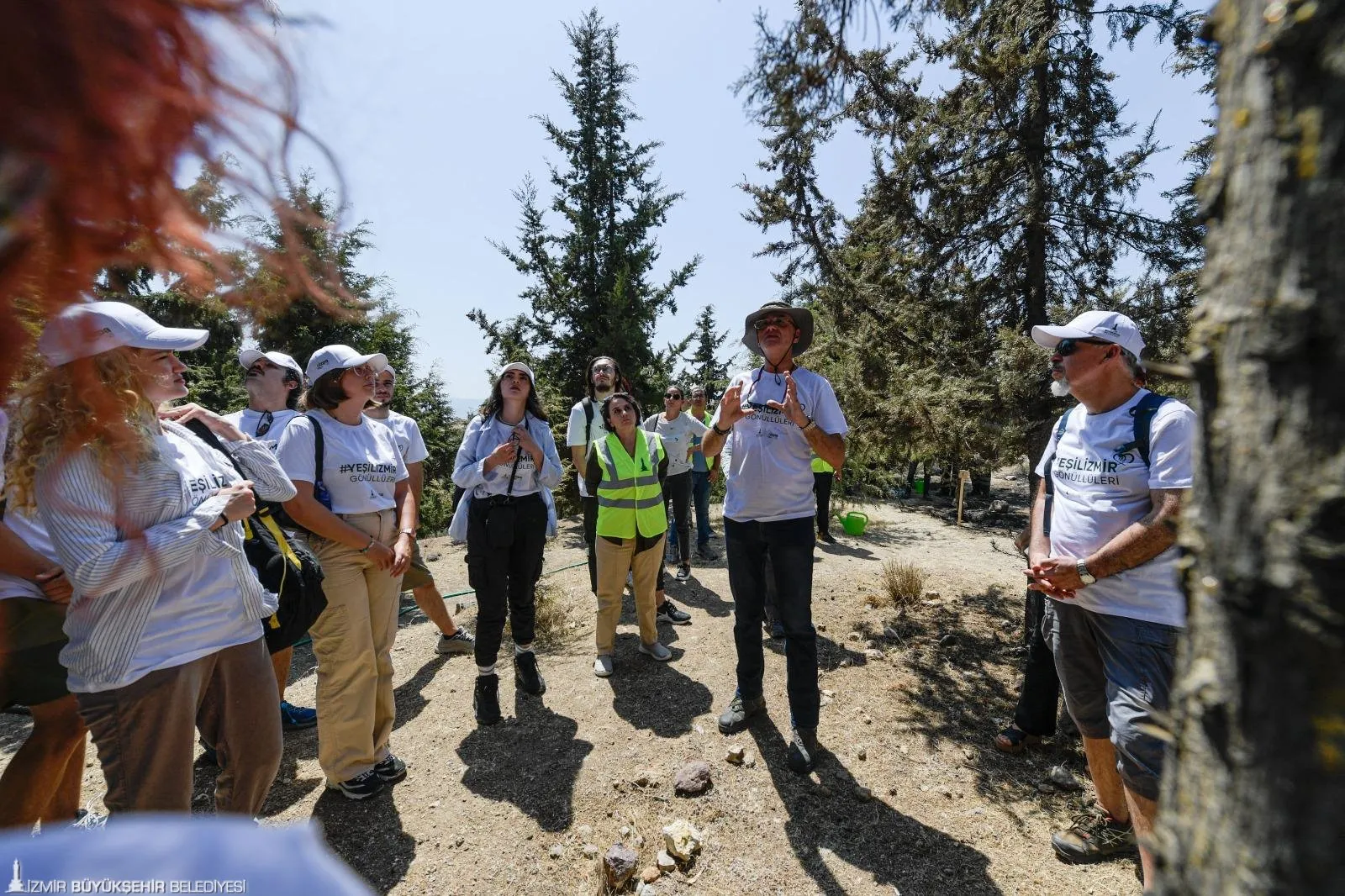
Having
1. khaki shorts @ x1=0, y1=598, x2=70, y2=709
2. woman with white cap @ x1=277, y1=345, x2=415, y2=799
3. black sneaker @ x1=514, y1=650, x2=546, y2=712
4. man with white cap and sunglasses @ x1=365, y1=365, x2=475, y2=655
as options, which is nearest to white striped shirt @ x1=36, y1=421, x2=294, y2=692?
khaki shorts @ x1=0, y1=598, x2=70, y2=709

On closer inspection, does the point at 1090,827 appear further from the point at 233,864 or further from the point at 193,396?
the point at 193,396

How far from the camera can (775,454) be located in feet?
10.8

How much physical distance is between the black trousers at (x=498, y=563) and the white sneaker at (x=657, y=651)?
1236 millimetres

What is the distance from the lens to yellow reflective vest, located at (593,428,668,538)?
4.32 m

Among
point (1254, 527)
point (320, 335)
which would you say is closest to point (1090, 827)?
point (1254, 527)

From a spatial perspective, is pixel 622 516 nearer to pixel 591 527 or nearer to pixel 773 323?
pixel 591 527

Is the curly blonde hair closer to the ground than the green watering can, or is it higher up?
higher up

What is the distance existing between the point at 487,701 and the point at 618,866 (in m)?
1.61

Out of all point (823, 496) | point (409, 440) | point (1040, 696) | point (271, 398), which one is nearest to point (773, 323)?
point (409, 440)

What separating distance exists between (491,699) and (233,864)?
3.46 m

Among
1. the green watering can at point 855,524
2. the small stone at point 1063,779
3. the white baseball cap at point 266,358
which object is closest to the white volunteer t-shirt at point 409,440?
the white baseball cap at point 266,358

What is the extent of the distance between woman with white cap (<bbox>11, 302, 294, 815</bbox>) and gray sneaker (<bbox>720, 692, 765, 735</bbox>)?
A: 2431mm

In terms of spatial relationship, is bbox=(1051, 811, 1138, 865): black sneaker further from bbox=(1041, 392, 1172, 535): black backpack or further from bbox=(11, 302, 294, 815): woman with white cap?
bbox=(11, 302, 294, 815): woman with white cap

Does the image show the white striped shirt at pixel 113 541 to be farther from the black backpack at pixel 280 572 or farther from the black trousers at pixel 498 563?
the black trousers at pixel 498 563
